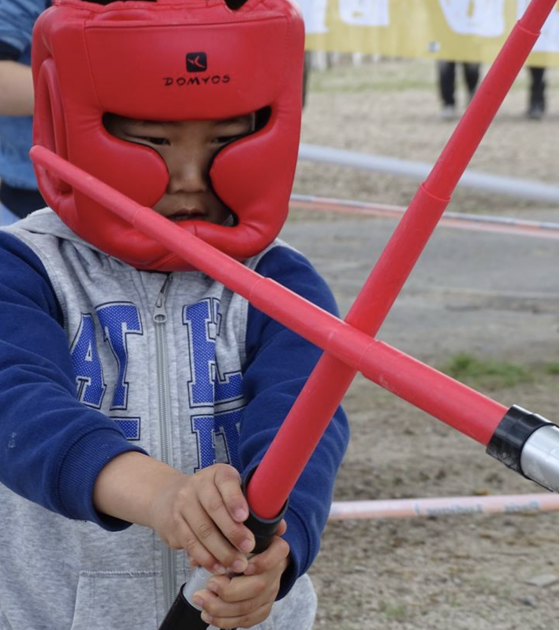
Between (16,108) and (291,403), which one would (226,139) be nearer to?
(291,403)

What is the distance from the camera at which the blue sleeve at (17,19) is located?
8.74 ft

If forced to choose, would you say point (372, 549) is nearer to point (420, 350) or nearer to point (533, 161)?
point (420, 350)

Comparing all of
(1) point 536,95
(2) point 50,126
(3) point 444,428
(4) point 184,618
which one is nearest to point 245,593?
(4) point 184,618

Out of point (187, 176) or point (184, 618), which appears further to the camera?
point (187, 176)

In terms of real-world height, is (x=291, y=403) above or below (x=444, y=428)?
above

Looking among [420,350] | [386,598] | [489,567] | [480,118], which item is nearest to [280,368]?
[480,118]

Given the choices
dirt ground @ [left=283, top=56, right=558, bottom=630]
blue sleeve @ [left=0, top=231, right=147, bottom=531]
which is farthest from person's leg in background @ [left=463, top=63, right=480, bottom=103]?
blue sleeve @ [left=0, top=231, right=147, bottom=531]

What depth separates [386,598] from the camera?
2.93m

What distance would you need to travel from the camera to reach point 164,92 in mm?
1686

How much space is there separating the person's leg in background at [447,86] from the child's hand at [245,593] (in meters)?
10.9

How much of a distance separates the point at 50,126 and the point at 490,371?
298 centimetres

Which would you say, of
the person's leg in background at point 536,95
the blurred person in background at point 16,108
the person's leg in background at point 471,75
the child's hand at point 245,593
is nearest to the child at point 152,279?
the child's hand at point 245,593

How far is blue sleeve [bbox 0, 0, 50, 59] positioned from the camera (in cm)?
266

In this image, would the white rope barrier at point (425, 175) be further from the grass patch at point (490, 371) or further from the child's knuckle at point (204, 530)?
the child's knuckle at point (204, 530)
